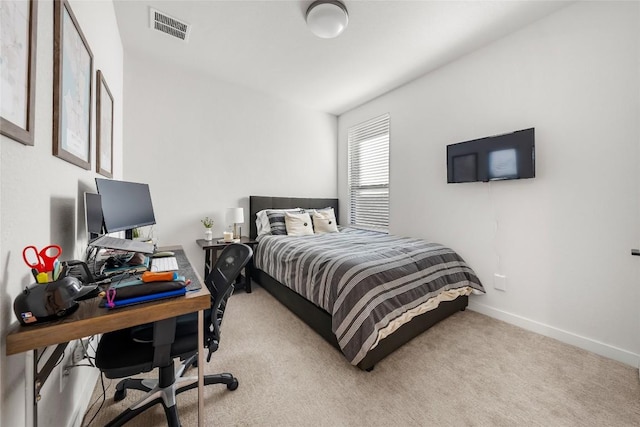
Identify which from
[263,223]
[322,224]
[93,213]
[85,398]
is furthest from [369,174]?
[85,398]

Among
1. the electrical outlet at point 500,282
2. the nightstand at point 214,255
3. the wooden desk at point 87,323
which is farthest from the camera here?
the nightstand at point 214,255

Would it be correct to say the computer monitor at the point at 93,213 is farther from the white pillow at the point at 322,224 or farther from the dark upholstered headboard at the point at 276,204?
the white pillow at the point at 322,224

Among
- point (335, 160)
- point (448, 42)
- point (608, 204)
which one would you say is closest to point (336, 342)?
point (608, 204)

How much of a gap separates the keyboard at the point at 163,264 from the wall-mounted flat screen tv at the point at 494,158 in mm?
2736

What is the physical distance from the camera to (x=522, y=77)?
232 cm

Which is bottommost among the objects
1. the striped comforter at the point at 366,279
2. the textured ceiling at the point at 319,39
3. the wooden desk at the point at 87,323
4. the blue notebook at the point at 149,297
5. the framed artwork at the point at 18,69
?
the striped comforter at the point at 366,279

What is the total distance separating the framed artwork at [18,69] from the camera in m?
0.72

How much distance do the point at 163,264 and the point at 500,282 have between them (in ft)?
9.57

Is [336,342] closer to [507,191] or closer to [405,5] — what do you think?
[507,191]

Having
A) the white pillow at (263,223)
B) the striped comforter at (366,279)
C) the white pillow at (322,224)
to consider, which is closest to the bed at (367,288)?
the striped comforter at (366,279)

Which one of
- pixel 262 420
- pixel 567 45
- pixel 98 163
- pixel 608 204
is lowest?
pixel 262 420

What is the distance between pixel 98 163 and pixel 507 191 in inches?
136

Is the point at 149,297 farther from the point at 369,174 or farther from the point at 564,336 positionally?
the point at 369,174

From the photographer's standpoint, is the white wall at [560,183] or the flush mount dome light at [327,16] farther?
the flush mount dome light at [327,16]
